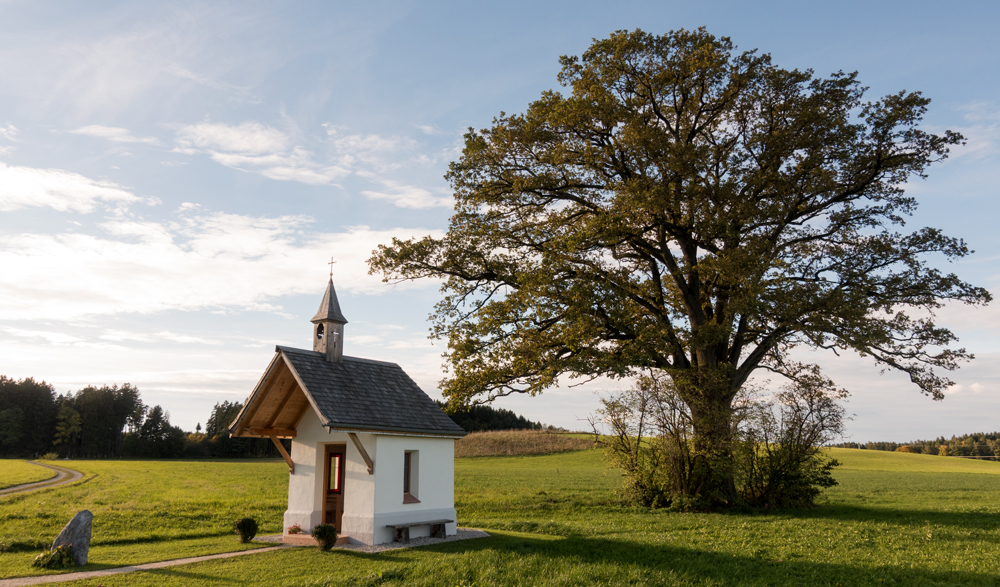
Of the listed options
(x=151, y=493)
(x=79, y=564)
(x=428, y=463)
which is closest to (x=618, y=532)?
(x=428, y=463)

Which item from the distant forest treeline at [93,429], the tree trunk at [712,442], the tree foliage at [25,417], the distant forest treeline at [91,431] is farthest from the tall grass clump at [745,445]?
the tree foliage at [25,417]

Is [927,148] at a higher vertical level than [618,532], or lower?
higher

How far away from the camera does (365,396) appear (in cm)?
1767

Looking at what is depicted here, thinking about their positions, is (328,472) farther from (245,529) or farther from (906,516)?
(906,516)

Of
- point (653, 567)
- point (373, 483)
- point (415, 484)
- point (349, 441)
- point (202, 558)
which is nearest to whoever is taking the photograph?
point (653, 567)

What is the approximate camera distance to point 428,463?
1798 centimetres

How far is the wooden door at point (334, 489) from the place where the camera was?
1734cm

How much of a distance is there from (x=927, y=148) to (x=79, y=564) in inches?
1108

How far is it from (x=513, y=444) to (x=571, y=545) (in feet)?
162

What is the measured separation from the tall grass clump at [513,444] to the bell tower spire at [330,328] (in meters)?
45.8

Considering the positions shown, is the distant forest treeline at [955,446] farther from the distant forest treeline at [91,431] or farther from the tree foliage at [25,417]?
the tree foliage at [25,417]

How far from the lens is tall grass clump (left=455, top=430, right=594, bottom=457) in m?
62.8

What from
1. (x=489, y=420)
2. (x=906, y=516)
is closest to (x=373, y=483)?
(x=906, y=516)

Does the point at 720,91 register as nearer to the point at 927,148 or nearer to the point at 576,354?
the point at 927,148
